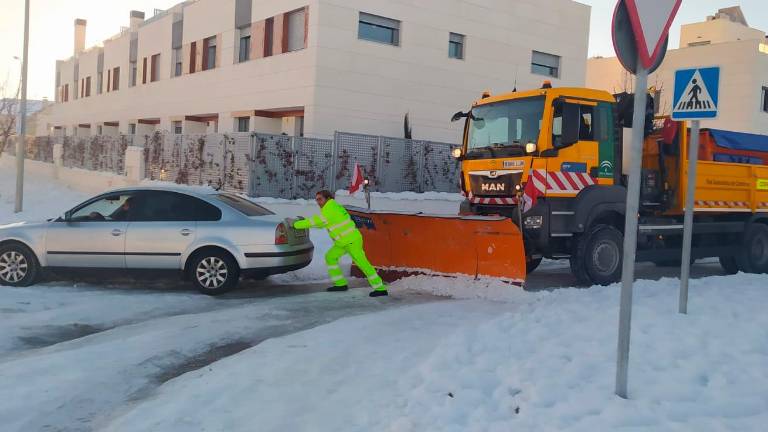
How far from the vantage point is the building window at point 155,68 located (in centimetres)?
3159

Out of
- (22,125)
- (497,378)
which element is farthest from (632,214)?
(22,125)

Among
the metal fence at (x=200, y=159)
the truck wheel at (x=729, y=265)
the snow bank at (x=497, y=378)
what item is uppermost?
the metal fence at (x=200, y=159)

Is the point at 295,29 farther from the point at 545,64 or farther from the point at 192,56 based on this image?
the point at 545,64

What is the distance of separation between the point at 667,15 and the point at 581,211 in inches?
214

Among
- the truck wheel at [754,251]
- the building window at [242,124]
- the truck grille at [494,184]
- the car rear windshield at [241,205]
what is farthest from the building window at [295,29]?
the truck wheel at [754,251]

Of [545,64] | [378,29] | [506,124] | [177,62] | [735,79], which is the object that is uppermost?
[735,79]

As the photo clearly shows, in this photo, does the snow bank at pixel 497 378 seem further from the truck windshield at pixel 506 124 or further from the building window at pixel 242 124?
the building window at pixel 242 124

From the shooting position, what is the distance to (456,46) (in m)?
24.2

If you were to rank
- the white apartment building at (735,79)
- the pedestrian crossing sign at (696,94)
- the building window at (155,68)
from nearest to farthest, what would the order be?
the pedestrian crossing sign at (696,94)
the building window at (155,68)
the white apartment building at (735,79)

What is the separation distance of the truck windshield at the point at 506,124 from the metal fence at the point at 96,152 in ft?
63.9

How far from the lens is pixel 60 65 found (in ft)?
165

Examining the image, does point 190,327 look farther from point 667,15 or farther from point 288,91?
point 288,91

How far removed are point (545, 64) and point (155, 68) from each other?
59.8 feet

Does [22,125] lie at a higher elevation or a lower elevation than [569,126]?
higher
